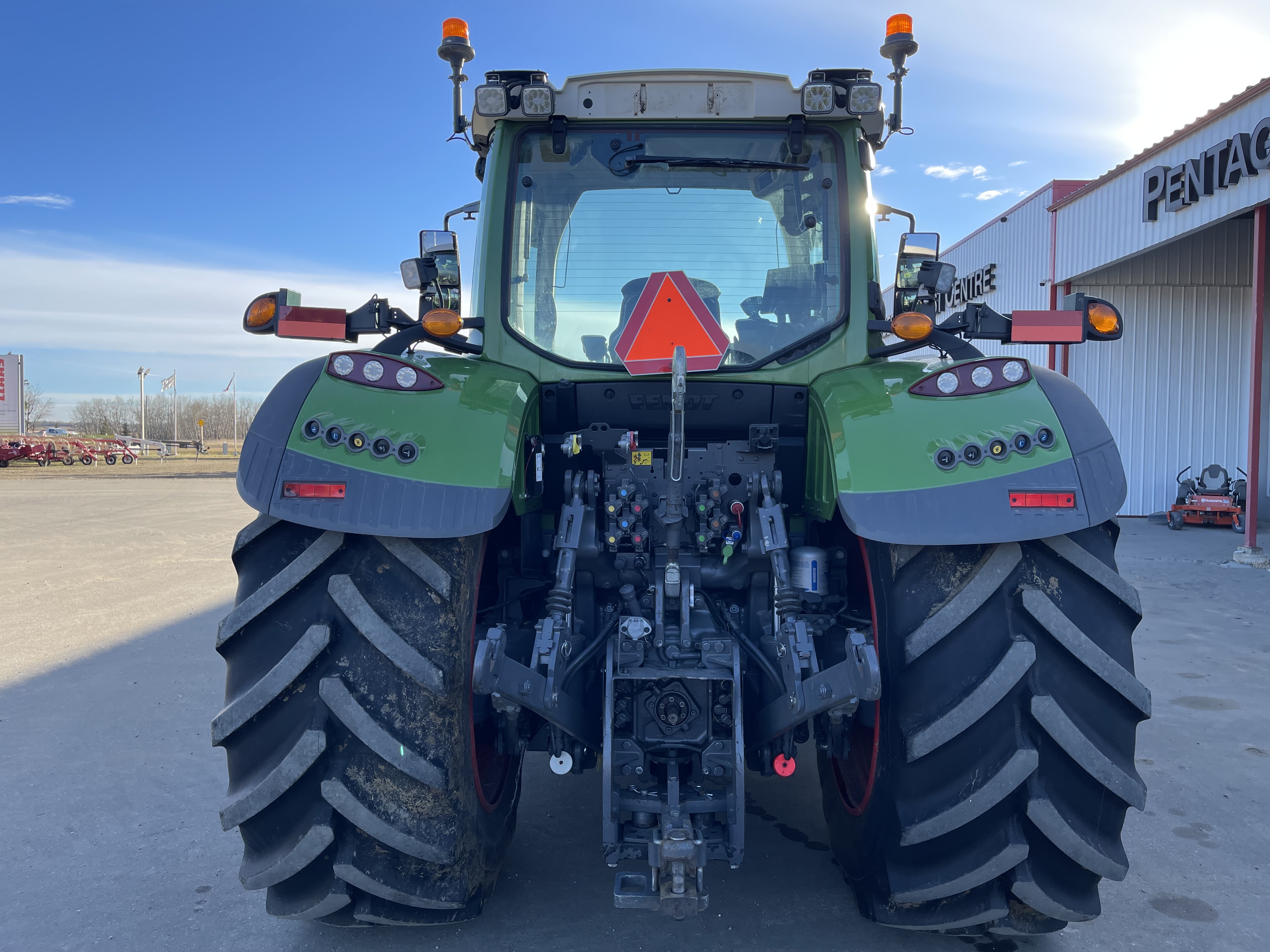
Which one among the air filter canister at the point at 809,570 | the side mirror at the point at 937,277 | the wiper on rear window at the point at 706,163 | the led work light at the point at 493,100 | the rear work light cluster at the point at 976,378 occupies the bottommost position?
the air filter canister at the point at 809,570

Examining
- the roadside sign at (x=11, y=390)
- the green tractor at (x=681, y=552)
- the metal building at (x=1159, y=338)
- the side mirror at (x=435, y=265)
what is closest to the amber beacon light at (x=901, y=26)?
the green tractor at (x=681, y=552)

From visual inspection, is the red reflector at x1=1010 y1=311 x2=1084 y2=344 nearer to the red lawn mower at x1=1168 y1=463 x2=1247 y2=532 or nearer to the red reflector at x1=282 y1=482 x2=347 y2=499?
the red reflector at x1=282 y1=482 x2=347 y2=499

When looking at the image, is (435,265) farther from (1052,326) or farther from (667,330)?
(1052,326)

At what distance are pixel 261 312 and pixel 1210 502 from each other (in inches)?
550

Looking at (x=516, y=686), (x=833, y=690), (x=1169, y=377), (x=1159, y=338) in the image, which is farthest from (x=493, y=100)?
(x=1169, y=377)

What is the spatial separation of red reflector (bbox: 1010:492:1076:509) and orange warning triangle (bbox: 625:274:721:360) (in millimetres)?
924

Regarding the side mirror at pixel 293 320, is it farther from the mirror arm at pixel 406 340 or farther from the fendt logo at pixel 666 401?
the fendt logo at pixel 666 401

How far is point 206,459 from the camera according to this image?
1635 inches

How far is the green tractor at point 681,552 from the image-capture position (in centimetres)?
215

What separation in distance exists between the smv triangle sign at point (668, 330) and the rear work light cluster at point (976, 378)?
591mm

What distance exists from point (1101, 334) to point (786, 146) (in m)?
1.24

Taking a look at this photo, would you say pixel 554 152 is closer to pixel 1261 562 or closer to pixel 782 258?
pixel 782 258

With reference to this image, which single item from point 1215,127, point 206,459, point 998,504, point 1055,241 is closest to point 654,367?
point 998,504

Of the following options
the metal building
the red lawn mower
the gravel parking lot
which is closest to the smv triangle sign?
the gravel parking lot
